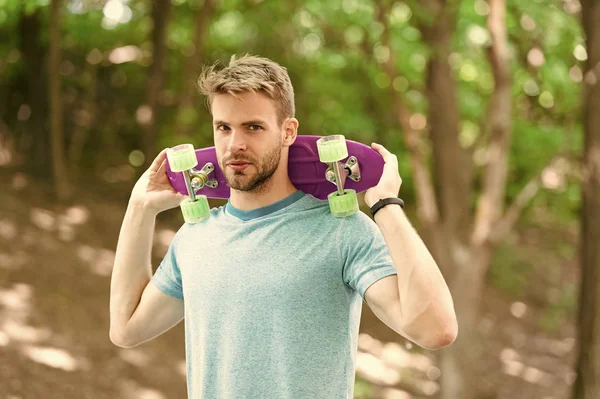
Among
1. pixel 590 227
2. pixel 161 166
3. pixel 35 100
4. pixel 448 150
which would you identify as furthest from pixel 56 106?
pixel 161 166

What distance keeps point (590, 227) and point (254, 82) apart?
4.49 metres

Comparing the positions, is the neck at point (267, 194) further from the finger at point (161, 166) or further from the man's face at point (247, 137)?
the finger at point (161, 166)

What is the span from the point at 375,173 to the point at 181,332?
222 inches

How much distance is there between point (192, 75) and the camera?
7.80 meters

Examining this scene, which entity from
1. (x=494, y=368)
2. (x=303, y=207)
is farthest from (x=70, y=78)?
(x=303, y=207)

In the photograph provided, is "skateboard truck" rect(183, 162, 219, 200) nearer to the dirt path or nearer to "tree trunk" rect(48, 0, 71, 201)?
the dirt path

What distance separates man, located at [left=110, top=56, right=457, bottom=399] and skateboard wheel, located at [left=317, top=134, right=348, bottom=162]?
11 centimetres

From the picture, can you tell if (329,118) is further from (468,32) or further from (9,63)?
(9,63)

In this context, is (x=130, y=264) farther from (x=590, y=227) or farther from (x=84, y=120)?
(x=84, y=120)

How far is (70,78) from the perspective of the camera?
27.5ft

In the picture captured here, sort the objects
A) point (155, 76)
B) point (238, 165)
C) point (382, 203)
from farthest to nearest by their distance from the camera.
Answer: point (155, 76), point (238, 165), point (382, 203)

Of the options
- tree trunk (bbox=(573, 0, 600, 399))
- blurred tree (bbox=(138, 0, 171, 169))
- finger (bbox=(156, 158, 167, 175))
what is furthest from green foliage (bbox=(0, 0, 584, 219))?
finger (bbox=(156, 158, 167, 175))

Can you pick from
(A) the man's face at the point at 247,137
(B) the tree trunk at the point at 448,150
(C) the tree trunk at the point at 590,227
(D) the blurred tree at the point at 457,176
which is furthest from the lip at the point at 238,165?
(B) the tree trunk at the point at 448,150

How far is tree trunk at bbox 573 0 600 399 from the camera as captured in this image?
536 cm
